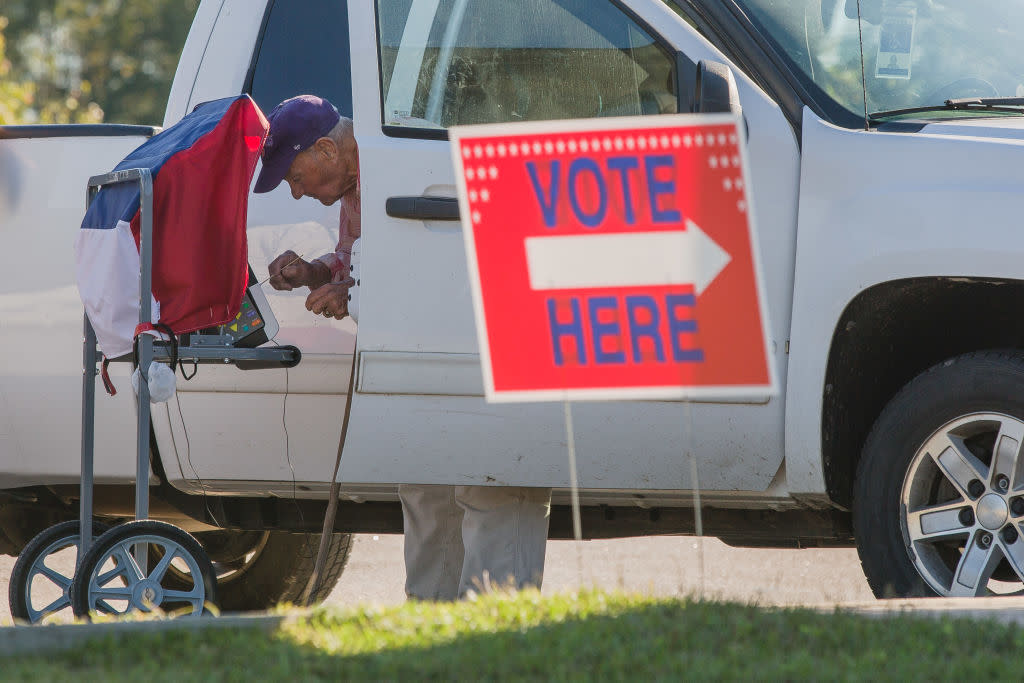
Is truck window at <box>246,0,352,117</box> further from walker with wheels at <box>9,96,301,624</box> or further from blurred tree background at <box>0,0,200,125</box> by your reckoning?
blurred tree background at <box>0,0,200,125</box>

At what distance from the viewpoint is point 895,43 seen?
13.9 feet

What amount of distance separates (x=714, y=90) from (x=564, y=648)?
5.23ft

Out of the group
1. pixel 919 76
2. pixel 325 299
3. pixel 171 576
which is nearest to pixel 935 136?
pixel 919 76

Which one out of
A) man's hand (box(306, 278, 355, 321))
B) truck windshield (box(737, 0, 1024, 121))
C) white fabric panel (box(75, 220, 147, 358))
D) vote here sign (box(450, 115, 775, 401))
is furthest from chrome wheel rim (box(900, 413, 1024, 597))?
white fabric panel (box(75, 220, 147, 358))

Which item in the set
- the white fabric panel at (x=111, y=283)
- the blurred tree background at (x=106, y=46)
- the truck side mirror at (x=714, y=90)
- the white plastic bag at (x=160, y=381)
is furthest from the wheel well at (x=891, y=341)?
the blurred tree background at (x=106, y=46)

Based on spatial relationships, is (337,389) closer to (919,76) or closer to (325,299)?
(325,299)

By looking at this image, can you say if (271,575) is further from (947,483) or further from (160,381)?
(947,483)

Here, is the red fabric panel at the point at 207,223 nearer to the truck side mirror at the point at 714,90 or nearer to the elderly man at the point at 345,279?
the elderly man at the point at 345,279

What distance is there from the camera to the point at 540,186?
4168mm

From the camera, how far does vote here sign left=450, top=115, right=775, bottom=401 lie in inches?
Answer: 159

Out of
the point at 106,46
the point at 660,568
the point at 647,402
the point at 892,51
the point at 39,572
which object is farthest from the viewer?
the point at 106,46

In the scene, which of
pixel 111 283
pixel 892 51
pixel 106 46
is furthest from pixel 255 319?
pixel 106 46

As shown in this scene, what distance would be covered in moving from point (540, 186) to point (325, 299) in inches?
28.6

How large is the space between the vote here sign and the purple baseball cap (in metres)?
0.46
